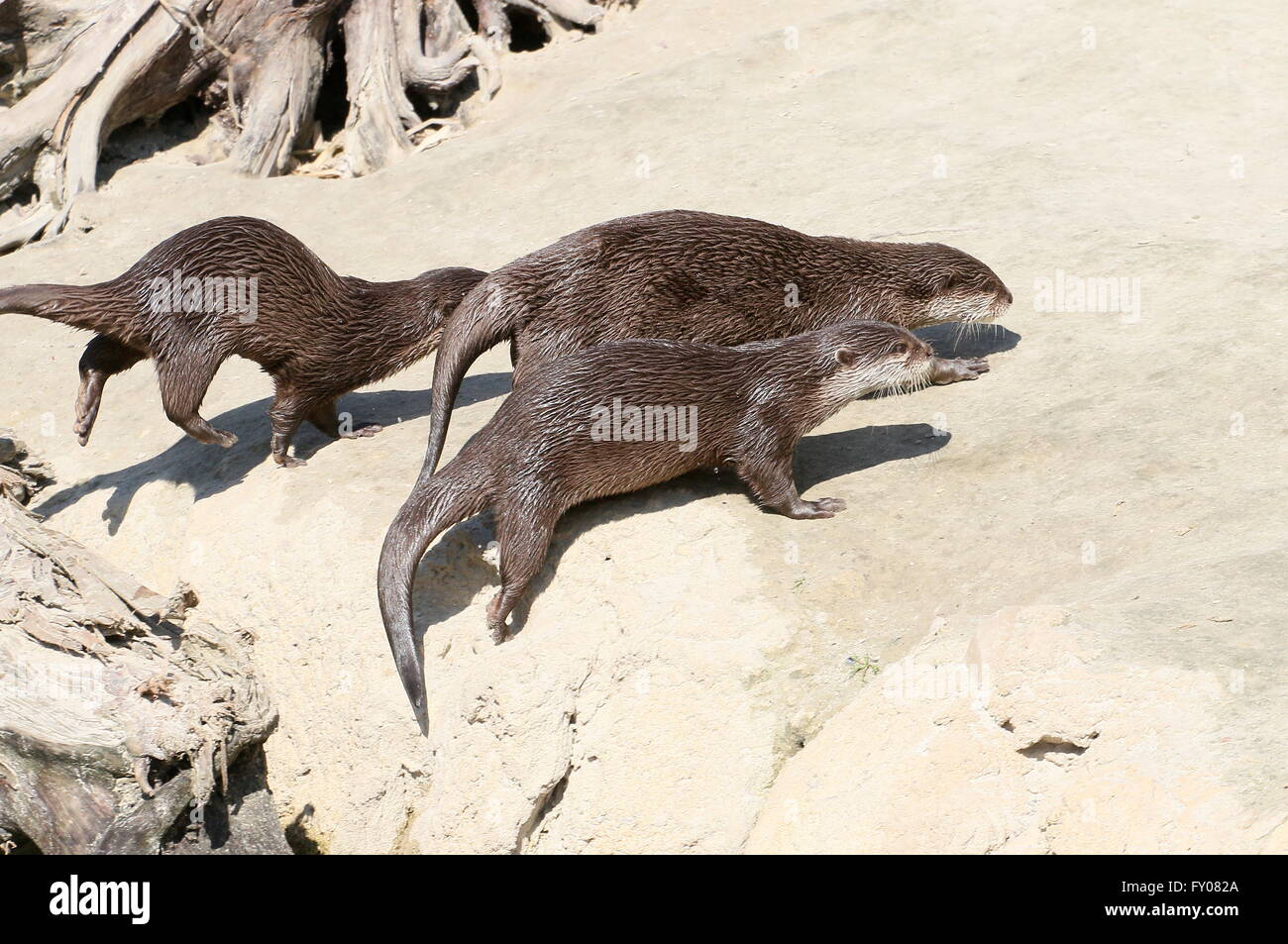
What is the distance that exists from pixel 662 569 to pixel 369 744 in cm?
109

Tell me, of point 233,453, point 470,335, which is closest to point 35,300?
point 233,453

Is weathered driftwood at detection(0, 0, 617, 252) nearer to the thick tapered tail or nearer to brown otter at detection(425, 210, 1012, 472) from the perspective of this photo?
the thick tapered tail

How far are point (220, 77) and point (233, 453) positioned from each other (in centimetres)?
460

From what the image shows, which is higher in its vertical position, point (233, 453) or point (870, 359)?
point (870, 359)

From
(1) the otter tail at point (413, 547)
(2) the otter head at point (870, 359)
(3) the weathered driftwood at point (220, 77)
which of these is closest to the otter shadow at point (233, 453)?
(1) the otter tail at point (413, 547)

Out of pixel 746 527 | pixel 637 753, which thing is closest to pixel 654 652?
pixel 637 753

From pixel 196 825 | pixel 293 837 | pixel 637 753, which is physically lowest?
pixel 293 837

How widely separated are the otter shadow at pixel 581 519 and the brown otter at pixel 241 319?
954 mm

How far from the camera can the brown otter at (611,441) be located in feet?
12.3

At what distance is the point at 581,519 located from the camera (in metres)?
4.08

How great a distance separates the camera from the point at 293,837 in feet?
13.6

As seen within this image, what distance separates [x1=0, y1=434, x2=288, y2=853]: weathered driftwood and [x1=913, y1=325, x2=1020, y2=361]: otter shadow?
9.76 feet

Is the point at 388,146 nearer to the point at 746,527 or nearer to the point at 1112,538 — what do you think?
the point at 746,527

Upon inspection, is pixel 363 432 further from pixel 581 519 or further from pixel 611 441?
pixel 611 441
